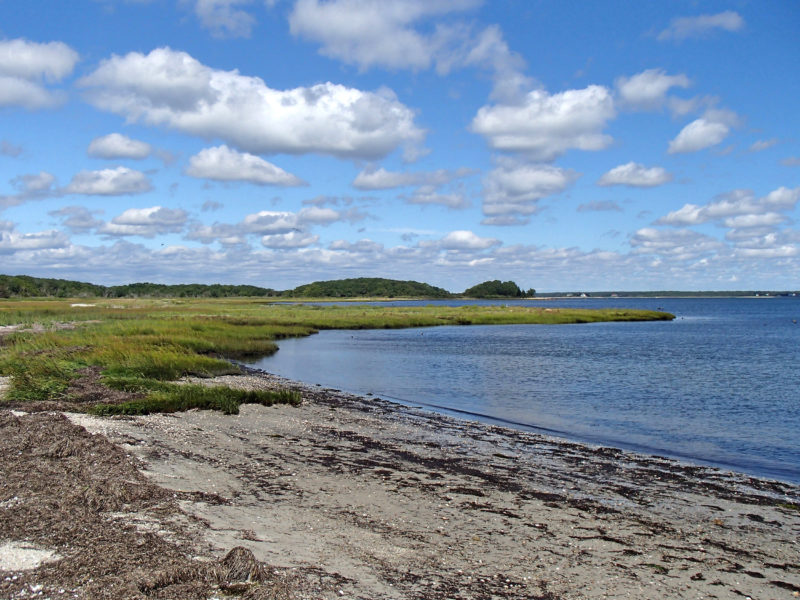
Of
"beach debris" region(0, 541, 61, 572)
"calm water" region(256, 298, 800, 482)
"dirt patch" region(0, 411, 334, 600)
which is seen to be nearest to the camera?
"dirt patch" region(0, 411, 334, 600)

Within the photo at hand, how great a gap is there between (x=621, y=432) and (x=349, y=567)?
1460 cm

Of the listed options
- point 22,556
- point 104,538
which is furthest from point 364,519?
point 22,556

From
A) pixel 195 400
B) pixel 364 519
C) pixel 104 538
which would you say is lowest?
pixel 364 519

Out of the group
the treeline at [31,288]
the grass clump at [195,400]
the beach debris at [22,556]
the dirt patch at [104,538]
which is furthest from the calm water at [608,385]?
the treeline at [31,288]

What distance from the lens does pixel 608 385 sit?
30.9 m

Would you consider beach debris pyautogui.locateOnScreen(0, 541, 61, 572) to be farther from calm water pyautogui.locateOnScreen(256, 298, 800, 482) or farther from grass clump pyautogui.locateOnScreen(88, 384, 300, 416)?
calm water pyautogui.locateOnScreen(256, 298, 800, 482)

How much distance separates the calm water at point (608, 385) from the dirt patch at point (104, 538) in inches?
514

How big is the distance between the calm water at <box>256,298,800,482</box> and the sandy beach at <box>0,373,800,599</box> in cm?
404

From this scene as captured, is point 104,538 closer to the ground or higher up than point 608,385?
higher up

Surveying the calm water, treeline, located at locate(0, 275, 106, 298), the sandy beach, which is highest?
treeline, located at locate(0, 275, 106, 298)

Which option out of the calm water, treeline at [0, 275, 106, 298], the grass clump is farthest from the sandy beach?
treeline at [0, 275, 106, 298]

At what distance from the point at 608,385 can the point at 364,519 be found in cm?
2360

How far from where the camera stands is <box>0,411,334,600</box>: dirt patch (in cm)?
654

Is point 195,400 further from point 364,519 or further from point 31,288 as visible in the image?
point 31,288
